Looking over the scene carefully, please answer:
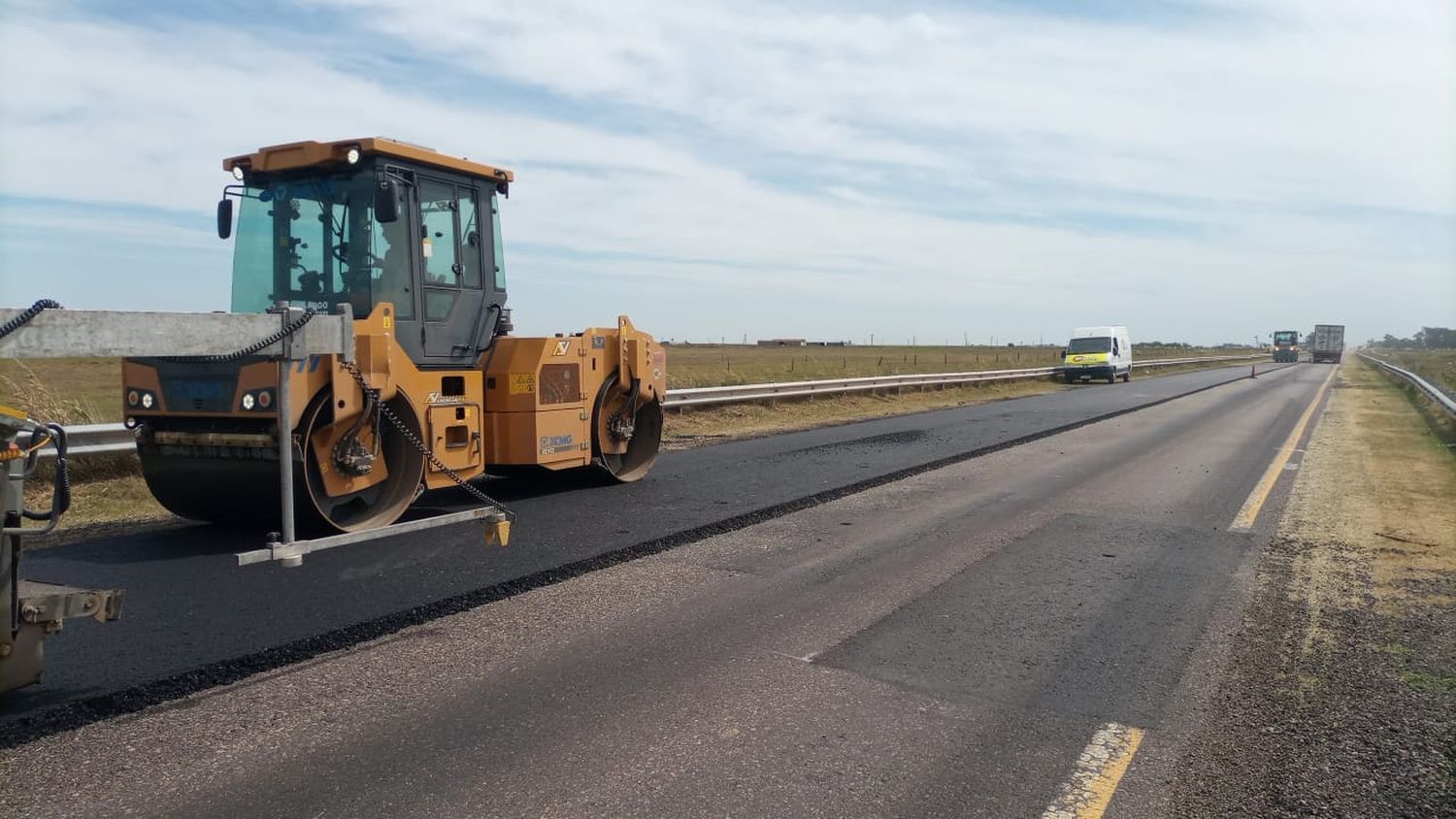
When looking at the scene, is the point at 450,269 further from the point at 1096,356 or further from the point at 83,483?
the point at 1096,356

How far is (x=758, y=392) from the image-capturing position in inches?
774

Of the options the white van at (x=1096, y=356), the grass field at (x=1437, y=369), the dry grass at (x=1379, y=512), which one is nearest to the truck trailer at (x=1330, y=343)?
the grass field at (x=1437, y=369)

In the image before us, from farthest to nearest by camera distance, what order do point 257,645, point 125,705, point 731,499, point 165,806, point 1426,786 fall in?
→ point 731,499 < point 257,645 < point 125,705 < point 1426,786 < point 165,806

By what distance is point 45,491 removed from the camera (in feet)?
29.2

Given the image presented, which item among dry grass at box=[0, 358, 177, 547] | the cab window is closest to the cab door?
the cab window

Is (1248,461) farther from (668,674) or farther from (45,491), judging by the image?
Answer: (45,491)

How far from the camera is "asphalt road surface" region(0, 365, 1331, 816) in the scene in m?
3.44

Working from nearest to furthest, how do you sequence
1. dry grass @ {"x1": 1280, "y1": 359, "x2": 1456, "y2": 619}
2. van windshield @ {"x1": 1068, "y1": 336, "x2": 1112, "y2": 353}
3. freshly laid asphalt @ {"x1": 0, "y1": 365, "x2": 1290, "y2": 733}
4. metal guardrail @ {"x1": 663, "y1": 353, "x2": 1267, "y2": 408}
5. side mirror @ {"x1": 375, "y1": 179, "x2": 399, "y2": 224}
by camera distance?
freshly laid asphalt @ {"x1": 0, "y1": 365, "x2": 1290, "y2": 733} → dry grass @ {"x1": 1280, "y1": 359, "x2": 1456, "y2": 619} → side mirror @ {"x1": 375, "y1": 179, "x2": 399, "y2": 224} → metal guardrail @ {"x1": 663, "y1": 353, "x2": 1267, "y2": 408} → van windshield @ {"x1": 1068, "y1": 336, "x2": 1112, "y2": 353}

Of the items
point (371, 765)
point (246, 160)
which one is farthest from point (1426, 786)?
point (246, 160)

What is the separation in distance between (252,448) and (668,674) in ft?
12.1

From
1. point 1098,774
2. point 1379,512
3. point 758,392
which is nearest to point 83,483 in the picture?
point 1098,774

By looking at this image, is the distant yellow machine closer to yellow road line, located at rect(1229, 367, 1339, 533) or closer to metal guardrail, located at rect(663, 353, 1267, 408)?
metal guardrail, located at rect(663, 353, 1267, 408)

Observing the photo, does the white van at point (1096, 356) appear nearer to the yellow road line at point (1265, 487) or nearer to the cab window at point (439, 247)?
the yellow road line at point (1265, 487)

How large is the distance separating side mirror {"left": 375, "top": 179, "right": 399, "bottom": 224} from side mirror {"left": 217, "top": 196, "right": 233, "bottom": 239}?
1.46 m
